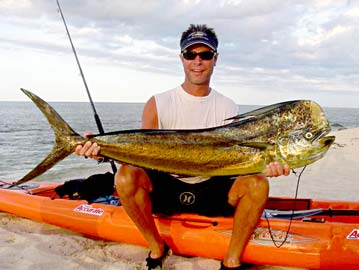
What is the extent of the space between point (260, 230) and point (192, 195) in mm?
662

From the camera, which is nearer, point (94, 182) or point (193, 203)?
point (193, 203)

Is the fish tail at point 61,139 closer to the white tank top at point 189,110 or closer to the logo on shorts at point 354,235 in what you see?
the white tank top at point 189,110

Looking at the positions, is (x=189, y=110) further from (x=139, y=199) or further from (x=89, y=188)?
(x=89, y=188)

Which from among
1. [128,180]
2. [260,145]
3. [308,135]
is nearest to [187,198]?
[128,180]

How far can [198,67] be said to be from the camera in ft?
12.3

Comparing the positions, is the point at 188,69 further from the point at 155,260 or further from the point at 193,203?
the point at 155,260

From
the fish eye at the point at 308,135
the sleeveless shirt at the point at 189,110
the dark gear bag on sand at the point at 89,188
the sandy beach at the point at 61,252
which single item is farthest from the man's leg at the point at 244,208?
the dark gear bag on sand at the point at 89,188

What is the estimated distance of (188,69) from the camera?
3.78 m

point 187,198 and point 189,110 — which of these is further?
point 189,110

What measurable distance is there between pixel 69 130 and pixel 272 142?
1509 millimetres

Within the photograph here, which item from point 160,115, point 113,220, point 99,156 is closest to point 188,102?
point 160,115

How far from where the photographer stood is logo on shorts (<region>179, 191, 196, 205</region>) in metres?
3.63

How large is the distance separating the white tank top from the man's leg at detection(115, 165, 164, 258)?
62cm

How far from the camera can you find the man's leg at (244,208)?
322cm
